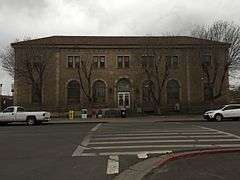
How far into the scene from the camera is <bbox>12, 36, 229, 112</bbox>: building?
57.6 metres

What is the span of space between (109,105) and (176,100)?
30.8 ft

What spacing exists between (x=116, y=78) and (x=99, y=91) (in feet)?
9.76

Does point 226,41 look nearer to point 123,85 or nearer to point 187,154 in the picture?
point 123,85

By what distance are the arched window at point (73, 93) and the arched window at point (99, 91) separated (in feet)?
7.62

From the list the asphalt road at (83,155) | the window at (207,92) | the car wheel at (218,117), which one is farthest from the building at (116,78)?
the asphalt road at (83,155)

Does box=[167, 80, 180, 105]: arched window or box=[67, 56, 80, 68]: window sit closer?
box=[67, 56, 80, 68]: window

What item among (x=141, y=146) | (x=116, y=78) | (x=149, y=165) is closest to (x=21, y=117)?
(x=141, y=146)

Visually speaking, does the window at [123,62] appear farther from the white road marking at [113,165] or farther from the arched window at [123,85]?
the white road marking at [113,165]

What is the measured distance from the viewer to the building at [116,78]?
189ft

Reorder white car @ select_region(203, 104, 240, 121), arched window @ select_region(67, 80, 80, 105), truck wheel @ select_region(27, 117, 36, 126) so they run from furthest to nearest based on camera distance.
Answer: arched window @ select_region(67, 80, 80, 105), white car @ select_region(203, 104, 240, 121), truck wheel @ select_region(27, 117, 36, 126)

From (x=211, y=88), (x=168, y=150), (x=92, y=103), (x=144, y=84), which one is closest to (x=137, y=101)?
(x=144, y=84)

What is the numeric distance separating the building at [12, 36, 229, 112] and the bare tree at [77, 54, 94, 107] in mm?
142

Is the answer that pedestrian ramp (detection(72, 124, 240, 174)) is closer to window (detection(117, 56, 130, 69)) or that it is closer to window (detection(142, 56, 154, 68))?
window (detection(142, 56, 154, 68))

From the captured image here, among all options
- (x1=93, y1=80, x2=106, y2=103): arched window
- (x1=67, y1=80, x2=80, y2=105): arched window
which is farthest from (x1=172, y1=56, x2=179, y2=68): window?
(x1=67, y1=80, x2=80, y2=105): arched window
